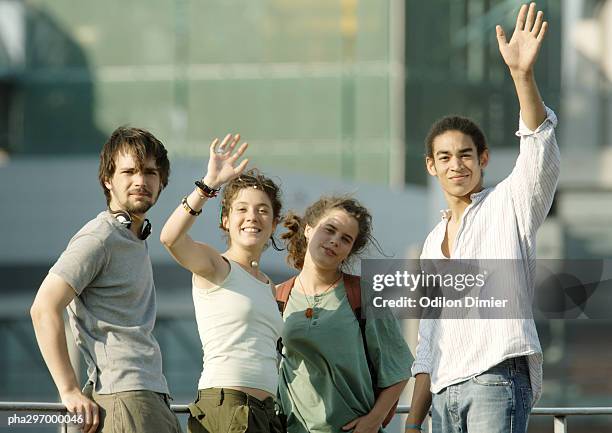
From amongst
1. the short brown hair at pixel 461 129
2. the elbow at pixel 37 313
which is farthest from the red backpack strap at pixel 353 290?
the elbow at pixel 37 313

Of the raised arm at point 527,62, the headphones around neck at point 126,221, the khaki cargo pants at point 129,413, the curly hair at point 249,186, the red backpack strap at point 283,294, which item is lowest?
the khaki cargo pants at point 129,413

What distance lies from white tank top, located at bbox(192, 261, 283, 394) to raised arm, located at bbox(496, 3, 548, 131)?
1.03 metres

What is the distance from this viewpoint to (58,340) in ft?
11.2

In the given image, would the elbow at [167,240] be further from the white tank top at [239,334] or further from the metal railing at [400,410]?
the metal railing at [400,410]

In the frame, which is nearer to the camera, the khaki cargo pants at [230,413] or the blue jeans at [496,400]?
the blue jeans at [496,400]

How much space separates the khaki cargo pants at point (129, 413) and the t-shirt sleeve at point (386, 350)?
0.81 metres

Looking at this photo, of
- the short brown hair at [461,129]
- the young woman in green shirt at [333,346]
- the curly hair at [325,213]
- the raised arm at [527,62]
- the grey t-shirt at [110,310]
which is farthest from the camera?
the curly hair at [325,213]

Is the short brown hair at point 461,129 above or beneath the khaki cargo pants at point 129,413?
above

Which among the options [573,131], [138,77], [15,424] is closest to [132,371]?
[15,424]

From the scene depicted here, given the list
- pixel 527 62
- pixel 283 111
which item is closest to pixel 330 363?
pixel 527 62

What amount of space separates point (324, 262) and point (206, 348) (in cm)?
46

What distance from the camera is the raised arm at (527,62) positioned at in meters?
3.37

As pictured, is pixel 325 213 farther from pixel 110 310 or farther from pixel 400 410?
pixel 110 310

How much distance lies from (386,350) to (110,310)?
981 millimetres
